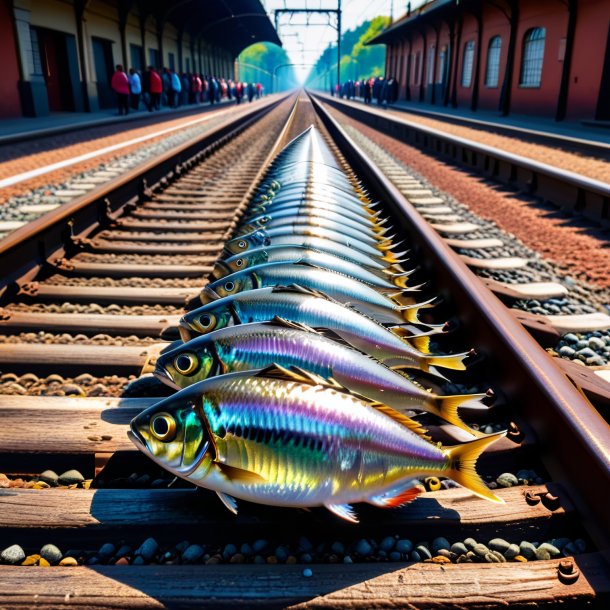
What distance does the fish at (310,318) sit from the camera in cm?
216

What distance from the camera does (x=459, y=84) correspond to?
35.6 metres

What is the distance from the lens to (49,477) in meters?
2.11

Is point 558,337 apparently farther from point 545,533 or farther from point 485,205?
point 485,205

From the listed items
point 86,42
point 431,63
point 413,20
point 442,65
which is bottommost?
point 442,65

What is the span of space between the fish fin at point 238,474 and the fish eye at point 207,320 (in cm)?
77

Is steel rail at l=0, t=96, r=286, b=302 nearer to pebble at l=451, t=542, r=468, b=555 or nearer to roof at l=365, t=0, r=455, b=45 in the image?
pebble at l=451, t=542, r=468, b=555

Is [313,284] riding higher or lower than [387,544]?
higher

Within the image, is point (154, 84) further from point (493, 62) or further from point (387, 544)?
point (387, 544)

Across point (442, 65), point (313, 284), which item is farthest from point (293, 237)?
point (442, 65)

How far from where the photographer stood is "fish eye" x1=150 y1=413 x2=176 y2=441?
5.06ft

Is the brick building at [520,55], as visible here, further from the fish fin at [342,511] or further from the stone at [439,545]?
the fish fin at [342,511]

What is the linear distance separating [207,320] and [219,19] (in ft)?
163

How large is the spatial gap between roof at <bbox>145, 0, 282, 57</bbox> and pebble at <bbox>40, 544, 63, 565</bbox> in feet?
120

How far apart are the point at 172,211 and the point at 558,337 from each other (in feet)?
16.6
